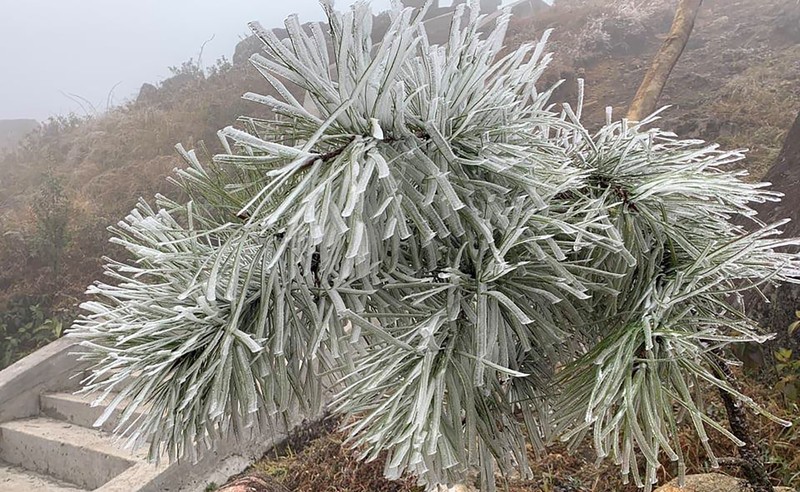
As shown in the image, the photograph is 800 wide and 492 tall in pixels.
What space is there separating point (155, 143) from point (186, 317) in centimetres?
550

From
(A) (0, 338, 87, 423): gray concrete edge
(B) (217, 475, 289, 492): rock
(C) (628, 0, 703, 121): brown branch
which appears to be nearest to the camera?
(B) (217, 475, 289, 492): rock

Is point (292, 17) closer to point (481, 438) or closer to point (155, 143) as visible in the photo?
point (481, 438)

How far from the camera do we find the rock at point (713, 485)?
117 centimetres

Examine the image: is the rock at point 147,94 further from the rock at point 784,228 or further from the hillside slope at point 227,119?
the rock at point 784,228

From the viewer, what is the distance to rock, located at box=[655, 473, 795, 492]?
117 centimetres

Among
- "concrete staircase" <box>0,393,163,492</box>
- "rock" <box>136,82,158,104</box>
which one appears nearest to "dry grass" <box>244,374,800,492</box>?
"concrete staircase" <box>0,393,163,492</box>

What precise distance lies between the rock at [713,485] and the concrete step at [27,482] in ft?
8.06

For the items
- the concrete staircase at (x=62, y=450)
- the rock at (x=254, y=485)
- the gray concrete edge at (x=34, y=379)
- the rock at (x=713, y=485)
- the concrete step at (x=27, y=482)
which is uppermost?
the rock at (x=713, y=485)

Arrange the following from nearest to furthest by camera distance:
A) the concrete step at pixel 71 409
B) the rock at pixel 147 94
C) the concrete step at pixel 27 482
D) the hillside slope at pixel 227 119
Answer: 1. the concrete step at pixel 27 482
2. the concrete step at pixel 71 409
3. the hillside slope at pixel 227 119
4. the rock at pixel 147 94

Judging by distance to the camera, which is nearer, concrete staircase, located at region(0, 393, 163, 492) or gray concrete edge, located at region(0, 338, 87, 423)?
concrete staircase, located at region(0, 393, 163, 492)

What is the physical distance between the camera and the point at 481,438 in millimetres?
594

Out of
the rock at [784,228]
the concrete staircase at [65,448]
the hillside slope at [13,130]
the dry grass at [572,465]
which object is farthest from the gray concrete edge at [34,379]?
the hillside slope at [13,130]

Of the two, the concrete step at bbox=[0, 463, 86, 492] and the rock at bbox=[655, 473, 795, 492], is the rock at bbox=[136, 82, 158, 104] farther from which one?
the rock at bbox=[655, 473, 795, 492]

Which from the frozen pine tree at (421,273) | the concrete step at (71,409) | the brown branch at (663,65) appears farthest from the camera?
the brown branch at (663,65)
